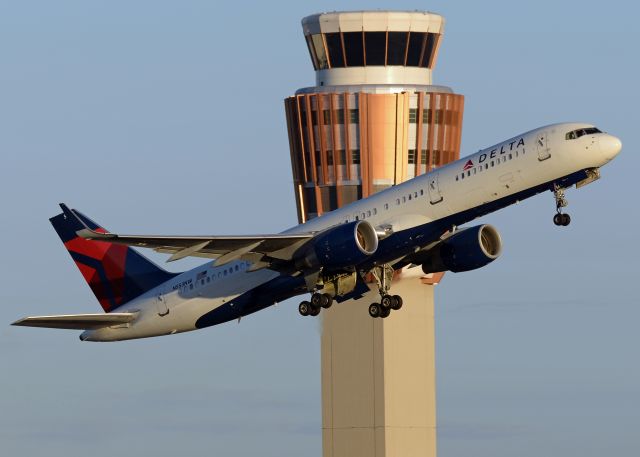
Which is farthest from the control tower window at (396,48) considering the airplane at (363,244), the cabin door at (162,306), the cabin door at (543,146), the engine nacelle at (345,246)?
the cabin door at (543,146)

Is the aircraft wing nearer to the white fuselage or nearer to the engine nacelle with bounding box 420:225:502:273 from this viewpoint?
the white fuselage

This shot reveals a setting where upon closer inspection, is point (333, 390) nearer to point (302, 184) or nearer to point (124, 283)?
point (302, 184)

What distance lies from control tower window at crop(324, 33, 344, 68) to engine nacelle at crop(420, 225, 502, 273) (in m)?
51.7

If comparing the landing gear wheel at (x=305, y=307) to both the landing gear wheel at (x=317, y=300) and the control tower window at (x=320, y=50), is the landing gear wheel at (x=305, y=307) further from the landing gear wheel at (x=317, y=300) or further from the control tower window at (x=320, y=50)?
the control tower window at (x=320, y=50)

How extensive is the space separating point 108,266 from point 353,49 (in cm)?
4412

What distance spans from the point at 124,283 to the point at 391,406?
143 ft

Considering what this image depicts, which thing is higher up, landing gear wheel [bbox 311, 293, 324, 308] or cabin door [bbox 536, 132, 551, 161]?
cabin door [bbox 536, 132, 551, 161]

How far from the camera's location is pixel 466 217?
11125 cm

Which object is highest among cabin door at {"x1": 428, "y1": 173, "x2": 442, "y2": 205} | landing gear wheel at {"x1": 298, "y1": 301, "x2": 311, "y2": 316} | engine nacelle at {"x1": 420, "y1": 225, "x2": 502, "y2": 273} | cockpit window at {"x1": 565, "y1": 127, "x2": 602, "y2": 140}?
cockpit window at {"x1": 565, "y1": 127, "x2": 602, "y2": 140}

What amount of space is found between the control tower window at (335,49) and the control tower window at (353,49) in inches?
17.4

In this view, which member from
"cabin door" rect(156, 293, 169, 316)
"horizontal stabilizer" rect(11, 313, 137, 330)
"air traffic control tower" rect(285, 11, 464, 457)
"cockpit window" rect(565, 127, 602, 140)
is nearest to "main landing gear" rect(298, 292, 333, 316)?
"cabin door" rect(156, 293, 169, 316)

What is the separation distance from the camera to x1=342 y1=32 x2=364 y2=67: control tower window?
167000 millimetres

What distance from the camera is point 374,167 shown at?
549 feet

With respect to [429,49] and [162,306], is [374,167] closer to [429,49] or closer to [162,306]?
[429,49]
